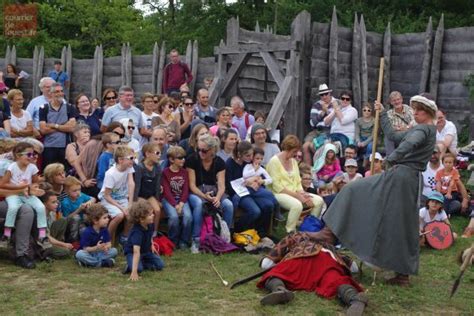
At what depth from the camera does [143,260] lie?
730 cm

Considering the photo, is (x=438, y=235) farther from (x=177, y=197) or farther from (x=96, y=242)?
(x=96, y=242)

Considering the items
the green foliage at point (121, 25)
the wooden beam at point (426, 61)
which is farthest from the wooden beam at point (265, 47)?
the green foliage at point (121, 25)

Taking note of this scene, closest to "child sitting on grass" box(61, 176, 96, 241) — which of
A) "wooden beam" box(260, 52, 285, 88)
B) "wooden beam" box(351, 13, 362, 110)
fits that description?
"wooden beam" box(260, 52, 285, 88)

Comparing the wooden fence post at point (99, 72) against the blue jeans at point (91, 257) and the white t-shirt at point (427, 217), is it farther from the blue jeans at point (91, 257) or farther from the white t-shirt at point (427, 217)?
the blue jeans at point (91, 257)

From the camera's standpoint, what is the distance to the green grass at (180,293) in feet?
19.7

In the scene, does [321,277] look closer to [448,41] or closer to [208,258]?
[208,258]

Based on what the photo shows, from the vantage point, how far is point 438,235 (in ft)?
29.2

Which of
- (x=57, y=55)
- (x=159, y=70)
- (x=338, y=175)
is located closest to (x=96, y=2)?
(x=57, y=55)

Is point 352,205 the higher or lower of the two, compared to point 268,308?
higher

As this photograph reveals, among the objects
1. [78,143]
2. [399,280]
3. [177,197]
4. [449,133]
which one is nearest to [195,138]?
[177,197]

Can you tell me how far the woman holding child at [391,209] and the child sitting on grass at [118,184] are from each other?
2.51 metres

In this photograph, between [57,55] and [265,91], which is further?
[57,55]

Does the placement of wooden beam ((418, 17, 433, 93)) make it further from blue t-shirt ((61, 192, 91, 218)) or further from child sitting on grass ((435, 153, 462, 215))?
blue t-shirt ((61, 192, 91, 218))

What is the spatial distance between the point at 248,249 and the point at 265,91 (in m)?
5.88
